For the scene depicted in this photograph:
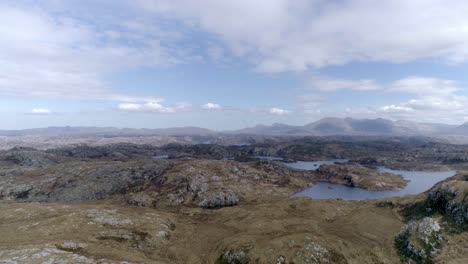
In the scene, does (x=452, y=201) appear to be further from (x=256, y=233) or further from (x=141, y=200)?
(x=141, y=200)

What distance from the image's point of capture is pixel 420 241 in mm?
75938

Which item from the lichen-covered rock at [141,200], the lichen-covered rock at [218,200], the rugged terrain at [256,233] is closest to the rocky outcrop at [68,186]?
the lichen-covered rock at [141,200]

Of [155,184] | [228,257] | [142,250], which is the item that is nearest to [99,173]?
[155,184]

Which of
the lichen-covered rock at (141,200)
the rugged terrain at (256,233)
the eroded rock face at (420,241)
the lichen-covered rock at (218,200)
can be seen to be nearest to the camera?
the rugged terrain at (256,233)

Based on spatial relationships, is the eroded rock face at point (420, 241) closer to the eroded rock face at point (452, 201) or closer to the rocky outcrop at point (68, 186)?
the eroded rock face at point (452, 201)

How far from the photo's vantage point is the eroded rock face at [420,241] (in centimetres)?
7225

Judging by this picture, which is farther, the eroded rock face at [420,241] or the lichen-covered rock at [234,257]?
the lichen-covered rock at [234,257]

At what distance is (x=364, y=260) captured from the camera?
7375 cm

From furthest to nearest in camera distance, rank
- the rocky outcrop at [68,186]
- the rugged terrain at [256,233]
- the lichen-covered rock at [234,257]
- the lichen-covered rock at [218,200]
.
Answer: the rocky outcrop at [68,186]
the lichen-covered rock at [218,200]
the lichen-covered rock at [234,257]
the rugged terrain at [256,233]

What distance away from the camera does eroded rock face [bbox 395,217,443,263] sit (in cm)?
7225

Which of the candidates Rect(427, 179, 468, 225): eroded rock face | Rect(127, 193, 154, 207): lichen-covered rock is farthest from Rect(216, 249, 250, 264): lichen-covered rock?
Rect(127, 193, 154, 207): lichen-covered rock

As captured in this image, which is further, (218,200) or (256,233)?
(218,200)

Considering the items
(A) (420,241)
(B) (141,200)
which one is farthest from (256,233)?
(B) (141,200)

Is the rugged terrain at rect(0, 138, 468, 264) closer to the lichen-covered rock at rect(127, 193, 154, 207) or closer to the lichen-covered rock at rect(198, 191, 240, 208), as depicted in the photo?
the lichen-covered rock at rect(198, 191, 240, 208)
